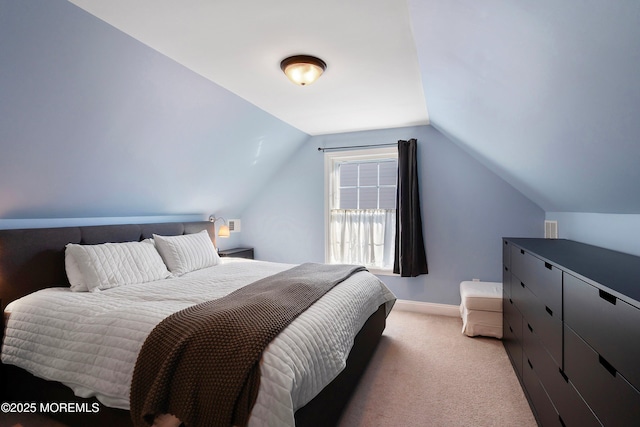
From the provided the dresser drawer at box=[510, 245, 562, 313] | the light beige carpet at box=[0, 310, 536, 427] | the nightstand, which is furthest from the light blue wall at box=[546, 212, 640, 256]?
the nightstand

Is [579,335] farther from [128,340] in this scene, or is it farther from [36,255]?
[36,255]

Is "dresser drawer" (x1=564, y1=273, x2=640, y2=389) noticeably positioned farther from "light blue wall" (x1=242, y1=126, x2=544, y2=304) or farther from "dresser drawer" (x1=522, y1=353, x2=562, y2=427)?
"light blue wall" (x1=242, y1=126, x2=544, y2=304)

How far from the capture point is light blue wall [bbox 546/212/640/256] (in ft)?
5.46

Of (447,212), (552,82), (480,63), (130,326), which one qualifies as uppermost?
(480,63)

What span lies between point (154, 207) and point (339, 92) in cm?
225

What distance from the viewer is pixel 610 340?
0.99 metres

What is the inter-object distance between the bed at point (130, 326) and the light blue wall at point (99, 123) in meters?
0.33

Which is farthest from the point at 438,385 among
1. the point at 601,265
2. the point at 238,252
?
the point at 238,252

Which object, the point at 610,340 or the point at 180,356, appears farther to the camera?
the point at 180,356

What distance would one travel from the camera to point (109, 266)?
234cm

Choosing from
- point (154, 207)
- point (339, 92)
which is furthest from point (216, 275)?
point (339, 92)

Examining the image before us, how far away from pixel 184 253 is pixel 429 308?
9.16ft

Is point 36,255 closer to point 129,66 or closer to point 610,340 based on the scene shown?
point 129,66

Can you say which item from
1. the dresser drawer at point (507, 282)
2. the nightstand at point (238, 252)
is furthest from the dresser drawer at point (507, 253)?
the nightstand at point (238, 252)
